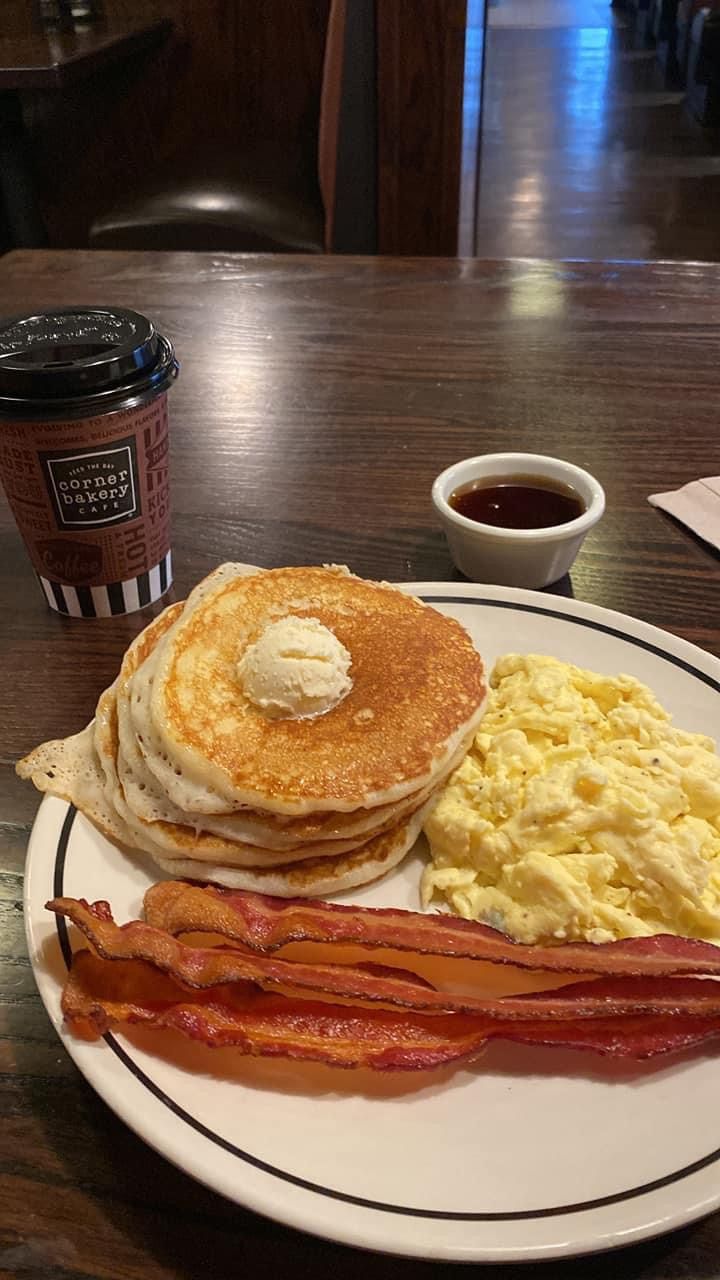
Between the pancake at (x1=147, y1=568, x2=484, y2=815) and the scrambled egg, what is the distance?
0.08m

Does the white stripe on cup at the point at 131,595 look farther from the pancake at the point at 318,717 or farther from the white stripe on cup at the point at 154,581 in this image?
the pancake at the point at 318,717

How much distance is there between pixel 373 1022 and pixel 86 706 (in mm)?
769

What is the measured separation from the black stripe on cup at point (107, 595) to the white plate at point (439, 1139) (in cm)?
75

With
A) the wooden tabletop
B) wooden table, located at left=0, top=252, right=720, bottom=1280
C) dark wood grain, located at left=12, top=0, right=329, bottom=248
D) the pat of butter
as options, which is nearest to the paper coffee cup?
wooden table, located at left=0, top=252, right=720, bottom=1280

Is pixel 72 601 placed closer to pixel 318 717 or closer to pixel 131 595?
pixel 131 595

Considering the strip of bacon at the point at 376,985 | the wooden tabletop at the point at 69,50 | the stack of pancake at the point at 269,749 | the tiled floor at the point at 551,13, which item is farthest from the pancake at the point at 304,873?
the tiled floor at the point at 551,13

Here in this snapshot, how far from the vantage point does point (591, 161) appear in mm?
9125

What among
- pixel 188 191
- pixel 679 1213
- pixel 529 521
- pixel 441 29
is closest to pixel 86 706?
pixel 529 521

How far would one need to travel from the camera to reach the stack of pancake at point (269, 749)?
3.85 ft

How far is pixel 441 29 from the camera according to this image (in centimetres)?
407

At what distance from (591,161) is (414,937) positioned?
974cm

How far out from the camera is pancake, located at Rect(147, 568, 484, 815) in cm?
117

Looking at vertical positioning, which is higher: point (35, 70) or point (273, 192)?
point (35, 70)

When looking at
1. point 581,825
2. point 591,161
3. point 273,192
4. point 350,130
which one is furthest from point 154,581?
point 591,161
